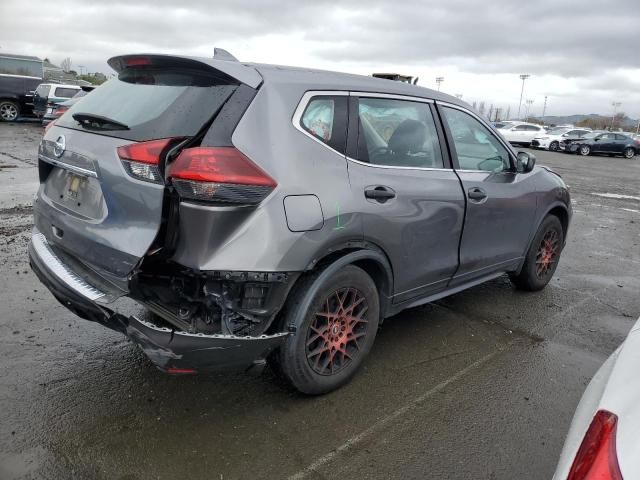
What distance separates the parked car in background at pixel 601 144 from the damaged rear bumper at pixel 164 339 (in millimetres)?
32733

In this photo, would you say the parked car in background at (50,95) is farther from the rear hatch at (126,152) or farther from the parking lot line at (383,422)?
the parking lot line at (383,422)

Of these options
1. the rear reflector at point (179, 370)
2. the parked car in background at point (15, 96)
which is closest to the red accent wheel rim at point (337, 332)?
the rear reflector at point (179, 370)

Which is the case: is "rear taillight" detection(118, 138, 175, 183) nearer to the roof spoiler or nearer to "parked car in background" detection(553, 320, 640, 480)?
the roof spoiler

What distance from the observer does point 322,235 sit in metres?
2.75

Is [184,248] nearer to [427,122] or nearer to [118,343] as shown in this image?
[118,343]

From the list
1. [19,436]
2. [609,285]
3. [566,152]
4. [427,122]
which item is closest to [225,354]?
[19,436]

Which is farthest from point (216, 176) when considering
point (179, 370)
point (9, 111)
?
point (9, 111)

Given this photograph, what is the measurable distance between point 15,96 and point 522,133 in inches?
1087

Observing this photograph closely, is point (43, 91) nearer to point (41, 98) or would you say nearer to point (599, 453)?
point (41, 98)

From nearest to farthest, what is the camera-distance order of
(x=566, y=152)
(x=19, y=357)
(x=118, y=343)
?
(x=19, y=357) < (x=118, y=343) < (x=566, y=152)

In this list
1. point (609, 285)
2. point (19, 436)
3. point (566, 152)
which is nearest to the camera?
point (19, 436)

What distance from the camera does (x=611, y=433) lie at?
4.45ft

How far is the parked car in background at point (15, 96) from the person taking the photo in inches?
798

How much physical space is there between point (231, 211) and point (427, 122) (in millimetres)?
1790
